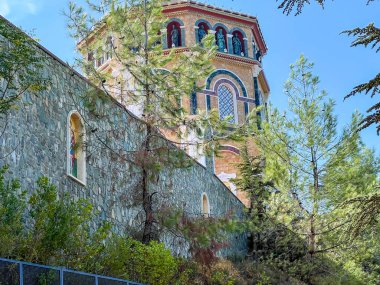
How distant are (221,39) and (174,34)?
2.50 meters

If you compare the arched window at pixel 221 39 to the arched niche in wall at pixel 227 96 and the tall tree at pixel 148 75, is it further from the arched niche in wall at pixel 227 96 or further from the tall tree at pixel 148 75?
the tall tree at pixel 148 75

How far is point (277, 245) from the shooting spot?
21422 mm

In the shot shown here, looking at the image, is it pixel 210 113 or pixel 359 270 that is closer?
pixel 210 113

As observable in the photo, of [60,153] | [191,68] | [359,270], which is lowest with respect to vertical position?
[359,270]

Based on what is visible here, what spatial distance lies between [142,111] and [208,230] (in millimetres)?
2951

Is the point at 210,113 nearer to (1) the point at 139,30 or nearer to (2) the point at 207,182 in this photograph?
(1) the point at 139,30

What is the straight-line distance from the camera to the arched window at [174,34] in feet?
101

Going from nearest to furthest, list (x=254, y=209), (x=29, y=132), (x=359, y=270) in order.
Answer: (x=29, y=132)
(x=359, y=270)
(x=254, y=209)

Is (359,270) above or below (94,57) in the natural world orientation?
below

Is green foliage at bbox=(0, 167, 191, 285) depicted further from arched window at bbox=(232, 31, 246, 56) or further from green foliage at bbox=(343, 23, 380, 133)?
arched window at bbox=(232, 31, 246, 56)

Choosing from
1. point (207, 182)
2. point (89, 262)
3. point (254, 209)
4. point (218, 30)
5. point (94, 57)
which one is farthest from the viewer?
point (218, 30)

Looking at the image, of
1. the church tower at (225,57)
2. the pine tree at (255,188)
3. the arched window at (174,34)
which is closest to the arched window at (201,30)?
the church tower at (225,57)

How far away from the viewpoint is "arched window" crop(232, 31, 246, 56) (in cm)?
3215

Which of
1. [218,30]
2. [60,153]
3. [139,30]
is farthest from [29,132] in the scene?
[218,30]
